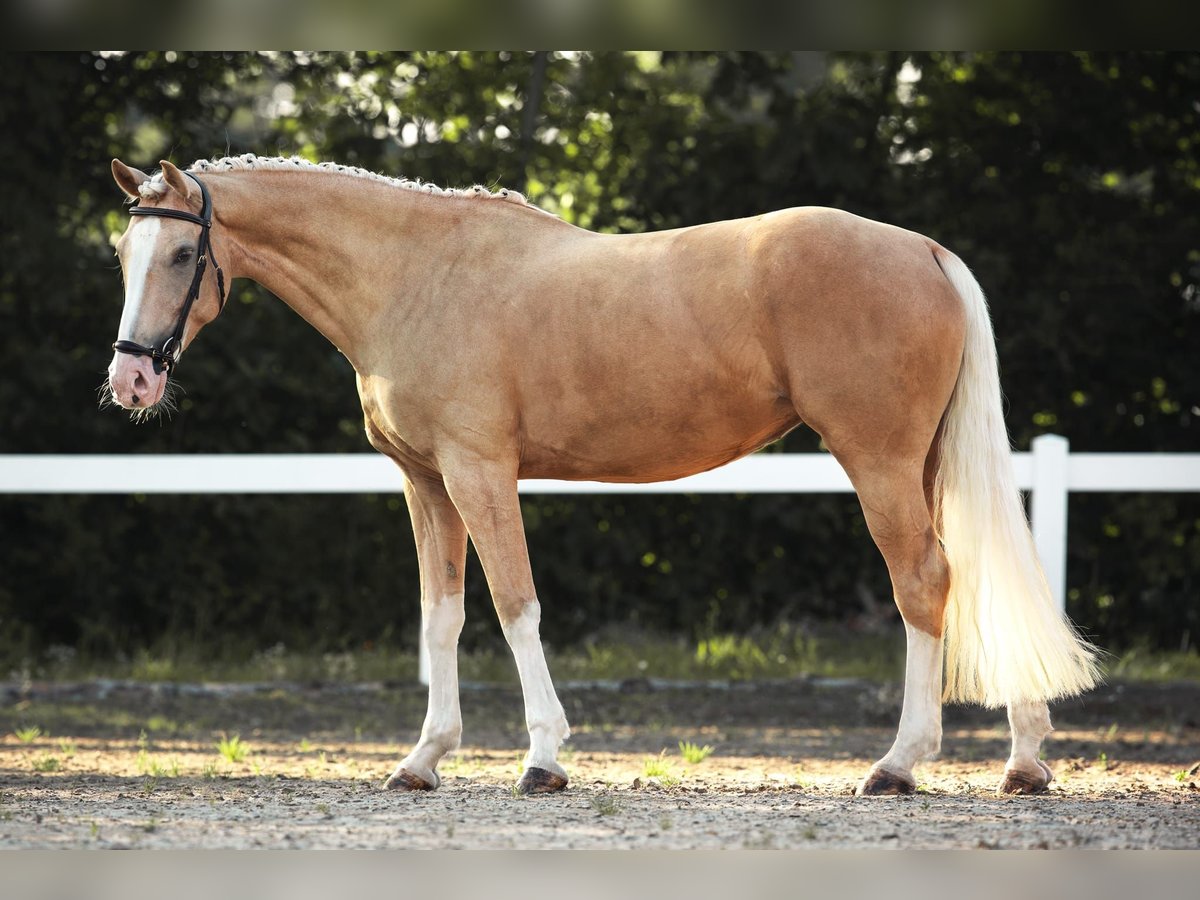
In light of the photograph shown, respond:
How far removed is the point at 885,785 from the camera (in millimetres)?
4422

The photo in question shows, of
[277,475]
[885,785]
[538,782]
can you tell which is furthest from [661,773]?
[277,475]

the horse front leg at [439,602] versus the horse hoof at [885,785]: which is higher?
the horse front leg at [439,602]

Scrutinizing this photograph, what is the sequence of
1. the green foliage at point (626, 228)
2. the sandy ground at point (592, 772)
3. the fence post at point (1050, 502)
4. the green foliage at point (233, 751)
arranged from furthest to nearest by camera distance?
1. the green foliage at point (626, 228)
2. the fence post at point (1050, 502)
3. the green foliage at point (233, 751)
4. the sandy ground at point (592, 772)

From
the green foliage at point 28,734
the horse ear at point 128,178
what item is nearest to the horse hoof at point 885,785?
the horse ear at point 128,178

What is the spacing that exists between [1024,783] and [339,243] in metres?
3.11

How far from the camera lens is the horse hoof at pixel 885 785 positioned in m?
4.42

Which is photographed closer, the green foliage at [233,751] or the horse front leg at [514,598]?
the horse front leg at [514,598]

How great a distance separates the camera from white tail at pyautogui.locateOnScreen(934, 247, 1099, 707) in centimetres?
436

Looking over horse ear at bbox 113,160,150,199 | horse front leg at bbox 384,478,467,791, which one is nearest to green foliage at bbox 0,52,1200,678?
horse front leg at bbox 384,478,467,791

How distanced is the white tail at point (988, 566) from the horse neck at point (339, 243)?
180 centimetres

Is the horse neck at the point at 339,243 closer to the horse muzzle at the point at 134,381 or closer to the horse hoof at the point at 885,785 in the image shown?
the horse muzzle at the point at 134,381

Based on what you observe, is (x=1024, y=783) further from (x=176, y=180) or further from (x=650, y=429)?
(x=176, y=180)

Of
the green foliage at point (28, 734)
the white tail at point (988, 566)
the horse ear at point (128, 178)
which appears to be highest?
the horse ear at point (128, 178)

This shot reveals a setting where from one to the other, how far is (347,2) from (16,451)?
635 cm
